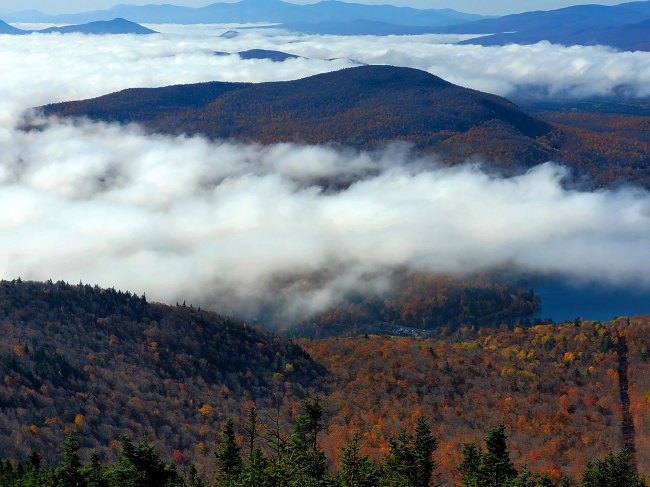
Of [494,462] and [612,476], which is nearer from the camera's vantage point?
[494,462]

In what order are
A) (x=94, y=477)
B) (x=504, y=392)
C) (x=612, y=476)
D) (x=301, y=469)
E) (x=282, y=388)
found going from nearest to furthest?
(x=301, y=469), (x=94, y=477), (x=612, y=476), (x=504, y=392), (x=282, y=388)

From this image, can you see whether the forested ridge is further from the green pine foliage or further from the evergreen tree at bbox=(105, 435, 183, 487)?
the evergreen tree at bbox=(105, 435, 183, 487)

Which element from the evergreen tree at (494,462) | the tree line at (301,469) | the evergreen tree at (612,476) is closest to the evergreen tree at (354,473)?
the tree line at (301,469)

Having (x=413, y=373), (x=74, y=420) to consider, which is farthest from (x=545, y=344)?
(x=74, y=420)

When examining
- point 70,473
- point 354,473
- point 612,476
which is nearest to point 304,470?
point 354,473

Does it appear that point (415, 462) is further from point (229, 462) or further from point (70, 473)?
point (70, 473)

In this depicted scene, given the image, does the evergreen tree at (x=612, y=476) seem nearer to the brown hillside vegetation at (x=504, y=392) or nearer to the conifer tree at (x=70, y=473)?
the brown hillside vegetation at (x=504, y=392)

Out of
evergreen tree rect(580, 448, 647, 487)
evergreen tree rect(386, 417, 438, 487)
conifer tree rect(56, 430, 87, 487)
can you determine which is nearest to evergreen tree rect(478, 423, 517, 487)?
evergreen tree rect(386, 417, 438, 487)

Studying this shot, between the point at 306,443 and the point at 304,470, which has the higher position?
the point at 306,443

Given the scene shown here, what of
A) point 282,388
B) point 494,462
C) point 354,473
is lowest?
point 282,388
